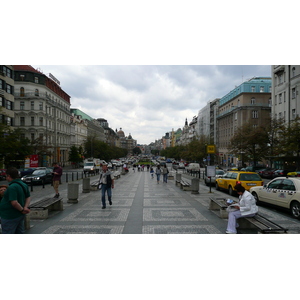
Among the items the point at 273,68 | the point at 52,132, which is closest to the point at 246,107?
the point at 273,68

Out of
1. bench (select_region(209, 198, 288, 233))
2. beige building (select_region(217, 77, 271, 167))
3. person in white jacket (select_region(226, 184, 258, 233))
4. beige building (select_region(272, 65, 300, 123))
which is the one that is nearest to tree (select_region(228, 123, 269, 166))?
beige building (select_region(272, 65, 300, 123))

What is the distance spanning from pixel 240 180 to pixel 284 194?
17.5 ft

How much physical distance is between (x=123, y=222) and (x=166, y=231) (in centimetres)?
174

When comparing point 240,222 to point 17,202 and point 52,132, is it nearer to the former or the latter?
point 17,202

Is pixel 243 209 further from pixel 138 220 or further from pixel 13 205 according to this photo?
pixel 13 205

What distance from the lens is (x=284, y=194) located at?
10828 mm

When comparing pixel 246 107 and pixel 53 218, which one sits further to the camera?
pixel 246 107

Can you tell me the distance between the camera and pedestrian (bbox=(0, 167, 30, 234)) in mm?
5402

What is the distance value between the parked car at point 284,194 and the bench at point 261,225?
11.2ft

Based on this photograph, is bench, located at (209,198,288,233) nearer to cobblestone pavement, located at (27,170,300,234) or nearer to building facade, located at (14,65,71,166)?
cobblestone pavement, located at (27,170,300,234)

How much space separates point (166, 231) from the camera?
25.5 feet

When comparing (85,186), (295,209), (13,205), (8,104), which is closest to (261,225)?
(295,209)

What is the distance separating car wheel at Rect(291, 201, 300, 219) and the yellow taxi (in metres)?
4.48

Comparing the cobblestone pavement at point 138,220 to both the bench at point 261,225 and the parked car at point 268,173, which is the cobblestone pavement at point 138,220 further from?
the parked car at point 268,173
